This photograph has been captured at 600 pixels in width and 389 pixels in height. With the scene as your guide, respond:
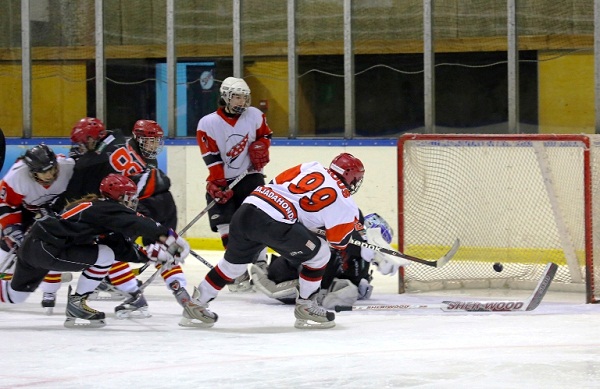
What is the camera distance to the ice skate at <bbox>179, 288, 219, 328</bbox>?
5.37 metres

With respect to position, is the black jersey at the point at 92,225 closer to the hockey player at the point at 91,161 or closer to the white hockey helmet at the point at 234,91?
the hockey player at the point at 91,161

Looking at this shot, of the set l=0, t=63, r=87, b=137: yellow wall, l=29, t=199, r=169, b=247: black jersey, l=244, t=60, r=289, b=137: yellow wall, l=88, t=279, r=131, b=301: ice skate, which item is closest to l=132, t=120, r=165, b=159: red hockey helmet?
l=88, t=279, r=131, b=301: ice skate

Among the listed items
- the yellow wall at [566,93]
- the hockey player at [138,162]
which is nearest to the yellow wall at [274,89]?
the yellow wall at [566,93]

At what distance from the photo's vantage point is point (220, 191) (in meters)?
6.90

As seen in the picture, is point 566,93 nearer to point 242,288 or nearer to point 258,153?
point 258,153

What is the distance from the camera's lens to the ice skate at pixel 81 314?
17.6 ft

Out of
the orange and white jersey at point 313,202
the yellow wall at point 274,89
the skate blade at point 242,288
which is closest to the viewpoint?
the orange and white jersey at point 313,202

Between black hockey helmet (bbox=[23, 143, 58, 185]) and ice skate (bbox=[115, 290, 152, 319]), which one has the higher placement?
black hockey helmet (bbox=[23, 143, 58, 185])

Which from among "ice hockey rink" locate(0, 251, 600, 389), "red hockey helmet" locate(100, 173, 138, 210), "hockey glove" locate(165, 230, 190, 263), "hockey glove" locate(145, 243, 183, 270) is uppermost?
"red hockey helmet" locate(100, 173, 138, 210)

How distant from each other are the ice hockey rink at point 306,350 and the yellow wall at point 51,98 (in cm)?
394

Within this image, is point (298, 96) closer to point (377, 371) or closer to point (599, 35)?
point (599, 35)

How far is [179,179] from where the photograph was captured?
916 centimetres

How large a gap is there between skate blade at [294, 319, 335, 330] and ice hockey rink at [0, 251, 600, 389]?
4 centimetres

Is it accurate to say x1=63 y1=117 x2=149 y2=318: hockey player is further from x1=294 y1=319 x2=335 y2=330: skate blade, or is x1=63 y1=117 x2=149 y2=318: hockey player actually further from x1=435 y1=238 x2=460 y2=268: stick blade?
x1=435 y1=238 x2=460 y2=268: stick blade
